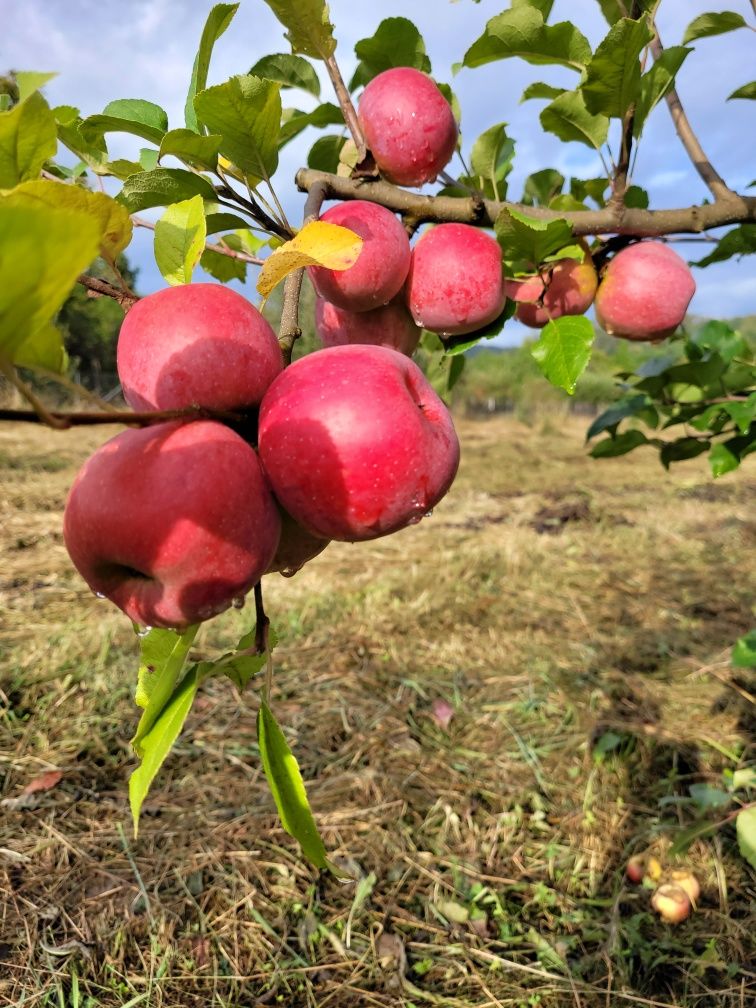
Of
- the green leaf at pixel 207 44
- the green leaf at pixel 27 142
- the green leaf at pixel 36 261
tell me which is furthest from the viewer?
the green leaf at pixel 207 44

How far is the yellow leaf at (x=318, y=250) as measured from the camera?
0.42 m

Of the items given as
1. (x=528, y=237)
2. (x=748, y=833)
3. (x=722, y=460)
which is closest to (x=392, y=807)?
(x=748, y=833)

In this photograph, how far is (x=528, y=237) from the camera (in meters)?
0.62

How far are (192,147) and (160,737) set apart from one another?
46cm

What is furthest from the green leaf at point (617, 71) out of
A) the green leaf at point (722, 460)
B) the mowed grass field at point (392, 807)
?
the mowed grass field at point (392, 807)

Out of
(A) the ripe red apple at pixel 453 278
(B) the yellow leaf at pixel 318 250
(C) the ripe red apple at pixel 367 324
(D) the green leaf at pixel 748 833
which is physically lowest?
(D) the green leaf at pixel 748 833

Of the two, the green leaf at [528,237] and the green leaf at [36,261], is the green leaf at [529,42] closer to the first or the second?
the green leaf at [528,237]

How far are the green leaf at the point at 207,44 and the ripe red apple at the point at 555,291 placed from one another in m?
0.34

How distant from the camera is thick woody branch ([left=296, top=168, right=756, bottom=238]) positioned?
2.16 feet

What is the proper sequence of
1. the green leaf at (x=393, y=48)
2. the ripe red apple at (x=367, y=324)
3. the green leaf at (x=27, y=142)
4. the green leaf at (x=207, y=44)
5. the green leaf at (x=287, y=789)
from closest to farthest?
the green leaf at (x=27, y=142) → the green leaf at (x=287, y=789) → the green leaf at (x=207, y=44) → the ripe red apple at (x=367, y=324) → the green leaf at (x=393, y=48)

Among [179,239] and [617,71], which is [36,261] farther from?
[617,71]

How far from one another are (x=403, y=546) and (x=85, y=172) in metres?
3.64

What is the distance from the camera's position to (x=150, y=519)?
39 centimetres

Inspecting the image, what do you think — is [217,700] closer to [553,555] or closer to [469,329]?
[469,329]
